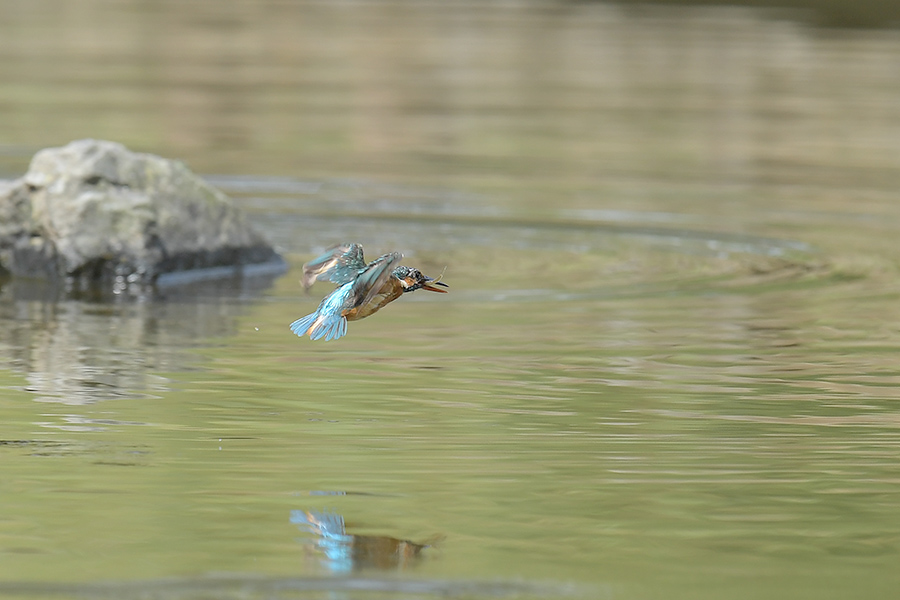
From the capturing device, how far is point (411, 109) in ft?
52.6

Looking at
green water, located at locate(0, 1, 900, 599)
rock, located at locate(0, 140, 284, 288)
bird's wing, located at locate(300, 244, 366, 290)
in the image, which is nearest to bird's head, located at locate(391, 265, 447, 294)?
bird's wing, located at locate(300, 244, 366, 290)

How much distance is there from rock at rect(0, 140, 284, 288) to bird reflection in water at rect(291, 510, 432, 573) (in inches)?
162

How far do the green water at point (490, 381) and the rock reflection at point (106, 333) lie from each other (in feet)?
0.08

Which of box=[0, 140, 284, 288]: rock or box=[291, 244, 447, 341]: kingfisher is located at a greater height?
box=[291, 244, 447, 341]: kingfisher

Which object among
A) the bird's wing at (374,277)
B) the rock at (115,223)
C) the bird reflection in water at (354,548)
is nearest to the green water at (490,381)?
the bird reflection in water at (354,548)

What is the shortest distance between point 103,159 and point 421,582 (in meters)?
5.13

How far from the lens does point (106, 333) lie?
21.9 ft

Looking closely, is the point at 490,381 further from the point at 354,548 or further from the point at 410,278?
the point at 354,548

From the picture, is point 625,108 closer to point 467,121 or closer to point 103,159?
point 467,121

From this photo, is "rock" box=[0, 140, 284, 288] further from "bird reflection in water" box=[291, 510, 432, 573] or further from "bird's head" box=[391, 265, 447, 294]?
"bird reflection in water" box=[291, 510, 432, 573]

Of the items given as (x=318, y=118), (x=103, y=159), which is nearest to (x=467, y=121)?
(x=318, y=118)

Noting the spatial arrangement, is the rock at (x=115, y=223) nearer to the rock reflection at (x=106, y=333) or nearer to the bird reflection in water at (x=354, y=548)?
the rock reflection at (x=106, y=333)

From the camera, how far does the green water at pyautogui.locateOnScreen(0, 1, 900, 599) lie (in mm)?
3836

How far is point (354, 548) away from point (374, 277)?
90 centimetres
